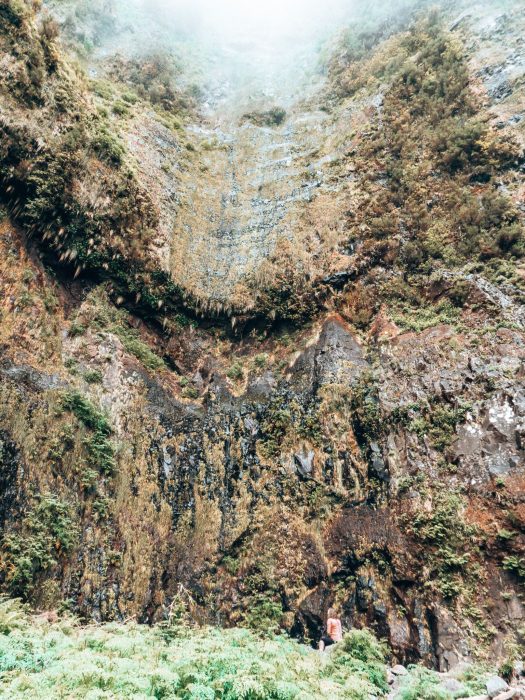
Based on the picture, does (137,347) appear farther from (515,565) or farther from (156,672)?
(515,565)

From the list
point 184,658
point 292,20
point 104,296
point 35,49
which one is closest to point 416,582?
point 184,658

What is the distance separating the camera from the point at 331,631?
1073cm

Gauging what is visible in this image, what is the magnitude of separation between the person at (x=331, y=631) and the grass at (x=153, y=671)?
2720 mm

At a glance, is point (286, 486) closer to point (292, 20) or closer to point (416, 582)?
point (416, 582)

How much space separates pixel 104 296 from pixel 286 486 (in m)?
9.62

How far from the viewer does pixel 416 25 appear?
23.2 metres

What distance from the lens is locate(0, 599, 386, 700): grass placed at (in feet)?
16.7

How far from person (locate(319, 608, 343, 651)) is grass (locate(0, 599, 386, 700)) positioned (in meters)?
2.72

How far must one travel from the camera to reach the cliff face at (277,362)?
10.7 m

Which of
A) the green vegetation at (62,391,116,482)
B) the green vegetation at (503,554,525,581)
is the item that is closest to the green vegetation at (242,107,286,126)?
the green vegetation at (62,391,116,482)

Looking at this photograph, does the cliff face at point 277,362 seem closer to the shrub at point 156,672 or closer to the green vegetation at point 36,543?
the green vegetation at point 36,543

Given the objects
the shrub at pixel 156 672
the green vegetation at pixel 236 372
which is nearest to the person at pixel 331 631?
the shrub at pixel 156 672

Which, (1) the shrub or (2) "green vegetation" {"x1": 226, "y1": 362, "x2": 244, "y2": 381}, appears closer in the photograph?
(1) the shrub

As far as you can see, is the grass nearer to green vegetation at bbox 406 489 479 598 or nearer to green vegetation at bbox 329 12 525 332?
green vegetation at bbox 406 489 479 598
